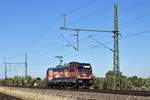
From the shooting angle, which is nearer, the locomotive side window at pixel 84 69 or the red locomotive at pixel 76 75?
the red locomotive at pixel 76 75

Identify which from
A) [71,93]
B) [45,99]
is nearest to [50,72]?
[45,99]

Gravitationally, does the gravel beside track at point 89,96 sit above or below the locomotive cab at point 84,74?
below

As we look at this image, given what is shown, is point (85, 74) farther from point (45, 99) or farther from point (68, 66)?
point (45, 99)

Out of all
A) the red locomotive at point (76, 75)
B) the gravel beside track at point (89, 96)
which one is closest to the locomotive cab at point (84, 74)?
the red locomotive at point (76, 75)

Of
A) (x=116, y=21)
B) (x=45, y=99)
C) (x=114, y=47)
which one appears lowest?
(x=45, y=99)

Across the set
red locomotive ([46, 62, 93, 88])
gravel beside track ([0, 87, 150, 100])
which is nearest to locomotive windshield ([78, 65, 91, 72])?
red locomotive ([46, 62, 93, 88])

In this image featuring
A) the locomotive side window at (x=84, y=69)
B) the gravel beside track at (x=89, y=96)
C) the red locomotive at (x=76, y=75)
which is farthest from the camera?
the locomotive side window at (x=84, y=69)

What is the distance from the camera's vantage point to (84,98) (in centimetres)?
2377

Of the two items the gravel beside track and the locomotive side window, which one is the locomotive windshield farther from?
the gravel beside track

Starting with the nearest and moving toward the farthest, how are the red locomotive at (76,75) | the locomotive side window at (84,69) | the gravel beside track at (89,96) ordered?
the gravel beside track at (89,96) → the red locomotive at (76,75) → the locomotive side window at (84,69)

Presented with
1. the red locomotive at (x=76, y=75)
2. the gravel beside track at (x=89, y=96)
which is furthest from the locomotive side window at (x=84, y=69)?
the gravel beside track at (x=89, y=96)

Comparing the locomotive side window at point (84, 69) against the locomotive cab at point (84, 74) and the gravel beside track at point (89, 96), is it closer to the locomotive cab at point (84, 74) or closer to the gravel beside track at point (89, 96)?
the locomotive cab at point (84, 74)

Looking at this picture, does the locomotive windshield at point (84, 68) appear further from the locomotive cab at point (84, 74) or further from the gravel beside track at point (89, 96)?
the gravel beside track at point (89, 96)

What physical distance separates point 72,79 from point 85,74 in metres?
1.75
